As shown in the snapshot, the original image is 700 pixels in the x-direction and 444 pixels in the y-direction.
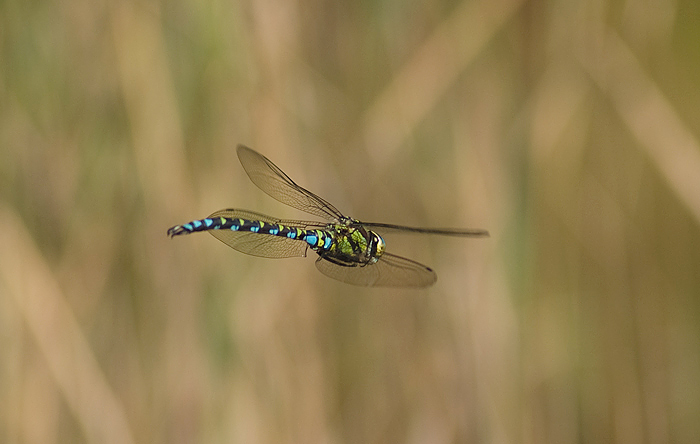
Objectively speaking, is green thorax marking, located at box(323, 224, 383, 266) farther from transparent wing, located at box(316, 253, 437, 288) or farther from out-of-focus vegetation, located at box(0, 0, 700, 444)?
out-of-focus vegetation, located at box(0, 0, 700, 444)

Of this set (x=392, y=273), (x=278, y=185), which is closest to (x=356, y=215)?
(x=392, y=273)

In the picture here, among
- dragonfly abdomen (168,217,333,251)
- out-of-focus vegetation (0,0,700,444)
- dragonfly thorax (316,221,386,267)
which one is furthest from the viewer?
out-of-focus vegetation (0,0,700,444)

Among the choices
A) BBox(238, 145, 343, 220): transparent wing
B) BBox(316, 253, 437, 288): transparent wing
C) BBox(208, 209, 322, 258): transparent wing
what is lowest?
BBox(316, 253, 437, 288): transparent wing

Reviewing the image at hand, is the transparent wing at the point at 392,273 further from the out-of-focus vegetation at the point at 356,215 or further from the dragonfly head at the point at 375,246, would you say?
the out-of-focus vegetation at the point at 356,215

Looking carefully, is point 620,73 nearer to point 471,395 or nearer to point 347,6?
point 347,6

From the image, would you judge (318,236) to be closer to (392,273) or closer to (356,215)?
(392,273)

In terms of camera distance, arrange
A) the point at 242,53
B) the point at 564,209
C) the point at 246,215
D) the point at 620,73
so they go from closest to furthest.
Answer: the point at 246,215 → the point at 242,53 → the point at 620,73 → the point at 564,209

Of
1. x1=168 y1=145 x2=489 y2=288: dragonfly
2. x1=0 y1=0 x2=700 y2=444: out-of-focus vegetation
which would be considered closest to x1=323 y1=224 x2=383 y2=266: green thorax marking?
x1=168 y1=145 x2=489 y2=288: dragonfly

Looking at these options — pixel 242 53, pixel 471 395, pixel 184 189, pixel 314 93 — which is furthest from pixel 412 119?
pixel 471 395
